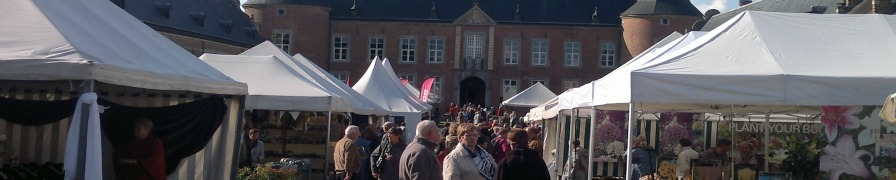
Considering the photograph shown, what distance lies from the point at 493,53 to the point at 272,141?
50.1 meters

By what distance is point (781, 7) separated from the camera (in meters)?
64.1

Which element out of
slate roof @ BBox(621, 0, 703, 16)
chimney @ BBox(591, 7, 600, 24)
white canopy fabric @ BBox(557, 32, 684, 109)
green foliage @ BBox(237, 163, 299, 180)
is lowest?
green foliage @ BBox(237, 163, 299, 180)

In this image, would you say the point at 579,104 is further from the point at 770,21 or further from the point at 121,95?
the point at 121,95

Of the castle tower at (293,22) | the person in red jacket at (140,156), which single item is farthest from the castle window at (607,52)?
the person in red jacket at (140,156)

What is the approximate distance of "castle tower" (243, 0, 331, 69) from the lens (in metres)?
65.4

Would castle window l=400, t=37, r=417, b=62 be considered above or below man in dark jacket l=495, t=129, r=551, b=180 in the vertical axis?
above

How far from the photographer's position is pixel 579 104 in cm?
1448

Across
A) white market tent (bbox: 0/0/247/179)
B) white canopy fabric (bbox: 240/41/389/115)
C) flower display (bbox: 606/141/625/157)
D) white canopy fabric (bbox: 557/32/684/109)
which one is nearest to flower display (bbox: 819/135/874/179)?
white canopy fabric (bbox: 557/32/684/109)

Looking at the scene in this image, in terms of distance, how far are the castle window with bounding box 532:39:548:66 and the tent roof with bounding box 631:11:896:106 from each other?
5564 centimetres

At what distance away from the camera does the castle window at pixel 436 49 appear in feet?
224

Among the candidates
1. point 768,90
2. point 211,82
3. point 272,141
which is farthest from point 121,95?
point 272,141

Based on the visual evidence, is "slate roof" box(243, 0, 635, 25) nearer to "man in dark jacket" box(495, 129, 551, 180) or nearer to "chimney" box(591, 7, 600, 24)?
"chimney" box(591, 7, 600, 24)

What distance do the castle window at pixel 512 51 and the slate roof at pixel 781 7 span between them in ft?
30.1

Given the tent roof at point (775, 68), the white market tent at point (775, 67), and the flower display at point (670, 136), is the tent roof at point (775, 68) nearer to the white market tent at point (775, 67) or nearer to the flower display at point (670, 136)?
the white market tent at point (775, 67)
